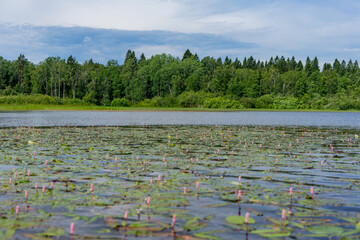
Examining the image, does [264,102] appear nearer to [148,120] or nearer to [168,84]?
[168,84]

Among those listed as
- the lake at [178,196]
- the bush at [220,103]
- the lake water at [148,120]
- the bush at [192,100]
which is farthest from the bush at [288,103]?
the lake at [178,196]

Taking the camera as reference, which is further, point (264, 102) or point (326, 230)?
point (264, 102)

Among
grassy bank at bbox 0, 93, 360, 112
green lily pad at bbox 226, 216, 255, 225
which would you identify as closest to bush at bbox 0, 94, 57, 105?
grassy bank at bbox 0, 93, 360, 112

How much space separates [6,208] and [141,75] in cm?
15933

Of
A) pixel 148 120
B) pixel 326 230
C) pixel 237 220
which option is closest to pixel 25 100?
pixel 148 120

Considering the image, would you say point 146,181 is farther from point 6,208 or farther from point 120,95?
point 120,95

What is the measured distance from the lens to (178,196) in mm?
9602

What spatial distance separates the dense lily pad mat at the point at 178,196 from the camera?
7.20 meters

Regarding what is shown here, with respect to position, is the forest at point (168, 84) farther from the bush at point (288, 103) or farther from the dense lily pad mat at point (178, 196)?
the dense lily pad mat at point (178, 196)

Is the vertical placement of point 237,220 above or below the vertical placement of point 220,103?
below

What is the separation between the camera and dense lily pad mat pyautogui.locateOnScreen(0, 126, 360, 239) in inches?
283

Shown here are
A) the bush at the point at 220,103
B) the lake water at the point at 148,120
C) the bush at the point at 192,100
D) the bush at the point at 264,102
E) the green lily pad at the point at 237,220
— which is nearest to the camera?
the green lily pad at the point at 237,220

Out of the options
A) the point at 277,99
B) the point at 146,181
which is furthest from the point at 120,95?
the point at 146,181

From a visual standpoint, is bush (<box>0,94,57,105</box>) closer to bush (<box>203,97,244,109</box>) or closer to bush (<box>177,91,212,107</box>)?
bush (<box>177,91,212,107</box>)
